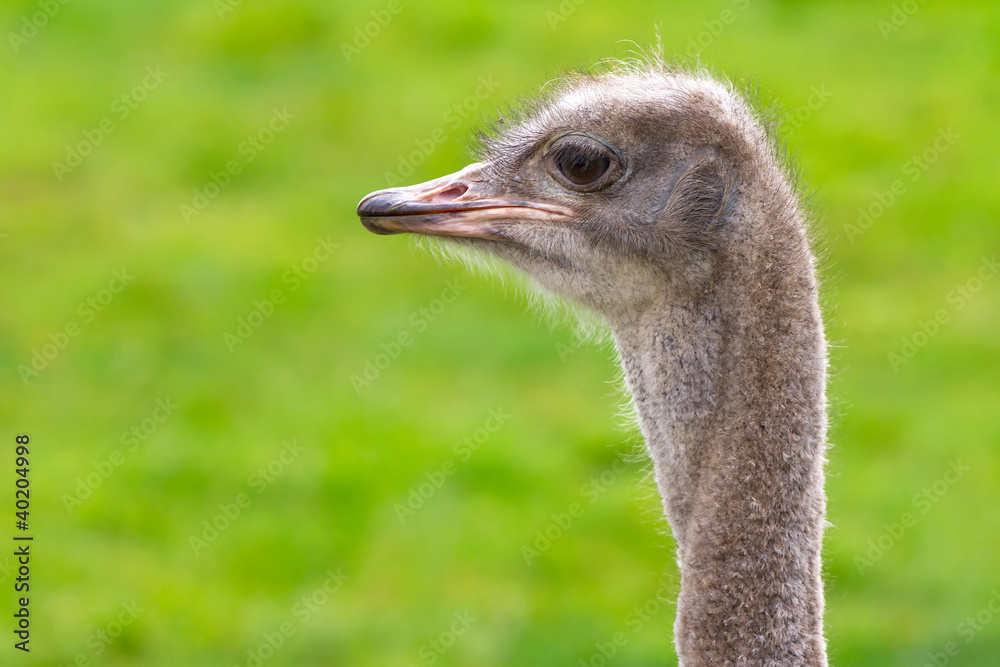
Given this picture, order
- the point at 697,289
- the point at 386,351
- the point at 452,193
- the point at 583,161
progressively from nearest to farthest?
1. the point at 697,289
2. the point at 583,161
3. the point at 452,193
4. the point at 386,351

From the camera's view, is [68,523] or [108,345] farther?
[108,345]

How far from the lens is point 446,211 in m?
3.86

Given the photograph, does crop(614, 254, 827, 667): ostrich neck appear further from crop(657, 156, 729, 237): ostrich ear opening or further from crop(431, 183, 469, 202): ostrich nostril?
crop(431, 183, 469, 202): ostrich nostril

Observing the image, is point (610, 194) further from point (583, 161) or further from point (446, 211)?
point (446, 211)

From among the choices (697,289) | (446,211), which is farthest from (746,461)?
(446,211)

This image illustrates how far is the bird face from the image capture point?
3.66 meters

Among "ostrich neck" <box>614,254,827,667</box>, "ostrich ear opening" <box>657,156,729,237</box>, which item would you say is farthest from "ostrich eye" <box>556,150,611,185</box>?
"ostrich neck" <box>614,254,827,667</box>

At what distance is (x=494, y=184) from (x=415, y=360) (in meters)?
4.35

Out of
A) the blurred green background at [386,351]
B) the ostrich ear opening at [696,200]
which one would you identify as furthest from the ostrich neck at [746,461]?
the blurred green background at [386,351]

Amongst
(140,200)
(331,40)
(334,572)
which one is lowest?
(334,572)

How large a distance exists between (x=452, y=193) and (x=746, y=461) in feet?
3.12

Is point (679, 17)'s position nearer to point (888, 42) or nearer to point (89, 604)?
A: point (888, 42)

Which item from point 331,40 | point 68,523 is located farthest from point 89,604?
point 331,40

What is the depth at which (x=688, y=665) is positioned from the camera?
3451 millimetres
